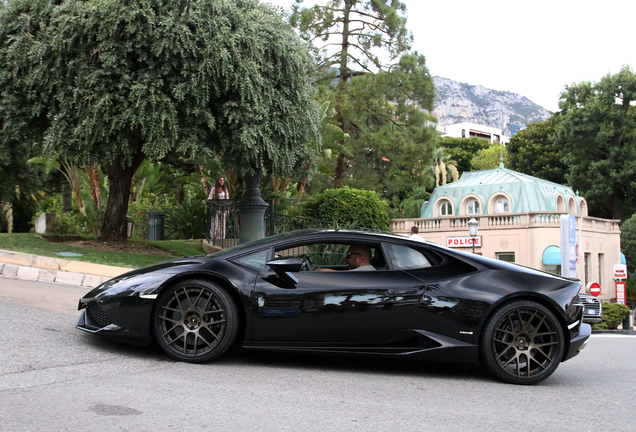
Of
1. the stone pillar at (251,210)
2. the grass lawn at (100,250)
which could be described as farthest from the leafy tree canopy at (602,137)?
the grass lawn at (100,250)

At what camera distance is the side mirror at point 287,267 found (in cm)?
497

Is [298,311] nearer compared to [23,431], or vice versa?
[23,431]

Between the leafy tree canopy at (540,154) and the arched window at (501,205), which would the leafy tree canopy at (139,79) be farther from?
the leafy tree canopy at (540,154)

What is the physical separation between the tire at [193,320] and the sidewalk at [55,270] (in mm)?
5933

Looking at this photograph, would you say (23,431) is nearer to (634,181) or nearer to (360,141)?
(360,141)

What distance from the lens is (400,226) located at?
148 feet

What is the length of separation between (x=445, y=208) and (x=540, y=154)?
13392 millimetres

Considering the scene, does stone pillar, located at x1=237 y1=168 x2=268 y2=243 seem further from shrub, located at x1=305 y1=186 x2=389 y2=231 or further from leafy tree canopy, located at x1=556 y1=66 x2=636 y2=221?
leafy tree canopy, located at x1=556 y1=66 x2=636 y2=221

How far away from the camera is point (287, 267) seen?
4.99 m

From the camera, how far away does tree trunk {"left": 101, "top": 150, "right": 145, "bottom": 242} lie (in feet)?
47.5

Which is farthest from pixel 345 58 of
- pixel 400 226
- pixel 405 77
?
pixel 400 226

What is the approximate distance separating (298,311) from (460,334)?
53.6 inches

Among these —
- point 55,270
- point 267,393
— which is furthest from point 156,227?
point 267,393

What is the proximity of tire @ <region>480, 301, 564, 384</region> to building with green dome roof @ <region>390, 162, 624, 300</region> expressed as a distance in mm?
35044
